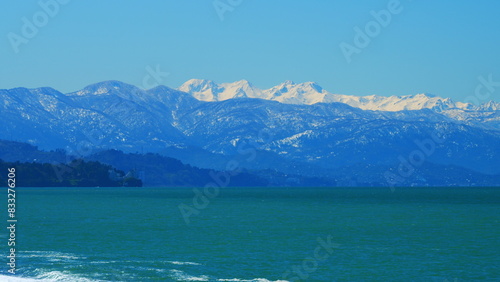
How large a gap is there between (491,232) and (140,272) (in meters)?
74.2

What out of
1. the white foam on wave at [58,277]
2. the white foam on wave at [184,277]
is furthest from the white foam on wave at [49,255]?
the white foam on wave at [184,277]

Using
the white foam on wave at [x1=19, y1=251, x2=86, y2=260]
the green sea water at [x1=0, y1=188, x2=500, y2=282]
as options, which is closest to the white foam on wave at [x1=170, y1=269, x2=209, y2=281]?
the green sea water at [x1=0, y1=188, x2=500, y2=282]

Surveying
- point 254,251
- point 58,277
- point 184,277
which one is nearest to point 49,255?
point 58,277

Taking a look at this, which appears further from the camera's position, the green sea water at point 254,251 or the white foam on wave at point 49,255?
the white foam on wave at point 49,255

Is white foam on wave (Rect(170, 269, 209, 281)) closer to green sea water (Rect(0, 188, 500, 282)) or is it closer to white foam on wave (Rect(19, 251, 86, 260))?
green sea water (Rect(0, 188, 500, 282))

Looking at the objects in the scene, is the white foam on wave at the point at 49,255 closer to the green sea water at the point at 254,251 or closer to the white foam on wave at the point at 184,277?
the green sea water at the point at 254,251

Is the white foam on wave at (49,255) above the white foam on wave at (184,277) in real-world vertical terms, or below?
above

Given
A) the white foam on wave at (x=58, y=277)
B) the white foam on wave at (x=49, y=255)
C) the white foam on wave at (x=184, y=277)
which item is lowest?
the white foam on wave at (x=184, y=277)

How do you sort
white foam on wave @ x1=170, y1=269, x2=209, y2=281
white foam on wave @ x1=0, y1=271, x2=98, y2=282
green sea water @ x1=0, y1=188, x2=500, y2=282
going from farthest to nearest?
green sea water @ x1=0, y1=188, x2=500, y2=282 → white foam on wave @ x1=170, y1=269, x2=209, y2=281 → white foam on wave @ x1=0, y1=271, x2=98, y2=282

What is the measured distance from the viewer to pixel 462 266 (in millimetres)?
79938

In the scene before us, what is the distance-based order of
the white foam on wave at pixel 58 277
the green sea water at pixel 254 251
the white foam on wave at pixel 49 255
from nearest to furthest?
the white foam on wave at pixel 58 277 → the green sea water at pixel 254 251 → the white foam on wave at pixel 49 255

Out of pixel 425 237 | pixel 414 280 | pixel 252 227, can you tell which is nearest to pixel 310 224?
pixel 252 227

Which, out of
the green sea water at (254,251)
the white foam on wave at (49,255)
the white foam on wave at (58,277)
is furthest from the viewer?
the white foam on wave at (49,255)

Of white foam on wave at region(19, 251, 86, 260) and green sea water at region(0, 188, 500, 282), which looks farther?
white foam on wave at region(19, 251, 86, 260)
